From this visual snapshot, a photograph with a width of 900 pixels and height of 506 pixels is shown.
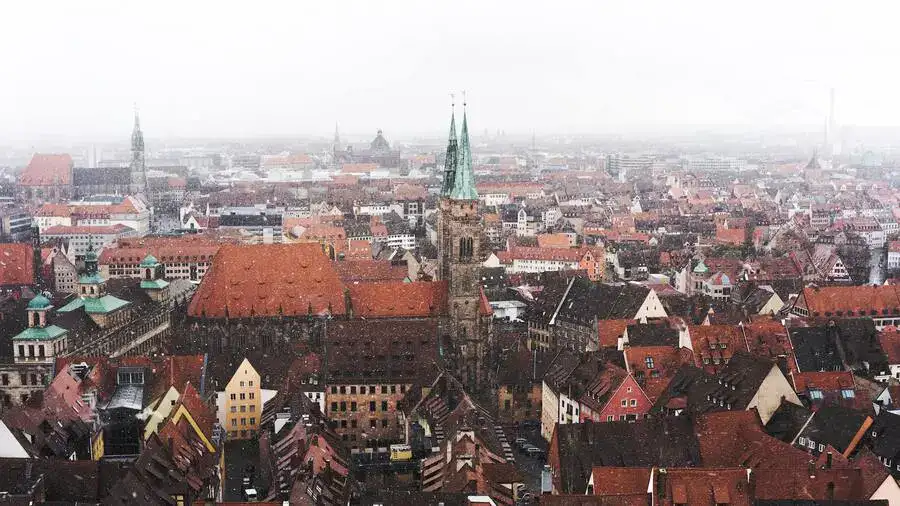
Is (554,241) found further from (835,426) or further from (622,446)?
(622,446)

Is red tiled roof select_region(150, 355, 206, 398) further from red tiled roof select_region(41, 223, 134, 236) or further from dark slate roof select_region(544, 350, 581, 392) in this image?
red tiled roof select_region(41, 223, 134, 236)

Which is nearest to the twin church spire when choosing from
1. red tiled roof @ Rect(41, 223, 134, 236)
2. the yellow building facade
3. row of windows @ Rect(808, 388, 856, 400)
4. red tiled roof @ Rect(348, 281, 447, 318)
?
red tiled roof @ Rect(348, 281, 447, 318)

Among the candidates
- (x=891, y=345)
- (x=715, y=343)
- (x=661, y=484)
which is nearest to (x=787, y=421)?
(x=715, y=343)

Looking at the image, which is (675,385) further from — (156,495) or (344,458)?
(156,495)

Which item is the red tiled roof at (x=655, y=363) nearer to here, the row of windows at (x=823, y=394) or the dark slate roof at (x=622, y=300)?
the row of windows at (x=823, y=394)

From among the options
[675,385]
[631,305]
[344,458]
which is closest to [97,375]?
[344,458]
